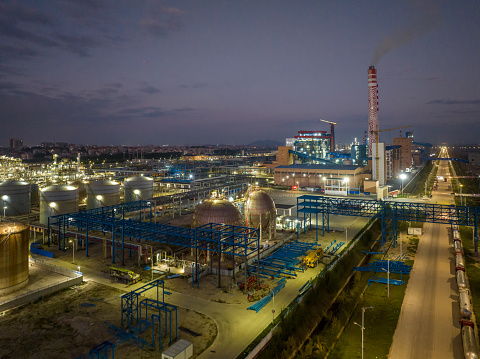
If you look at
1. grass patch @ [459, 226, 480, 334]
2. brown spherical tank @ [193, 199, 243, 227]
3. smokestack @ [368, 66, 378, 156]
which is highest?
smokestack @ [368, 66, 378, 156]

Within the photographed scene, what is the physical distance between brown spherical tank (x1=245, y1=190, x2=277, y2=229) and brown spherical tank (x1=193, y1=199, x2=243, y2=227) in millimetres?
4591

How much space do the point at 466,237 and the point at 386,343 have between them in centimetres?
3067

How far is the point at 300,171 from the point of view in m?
86.8

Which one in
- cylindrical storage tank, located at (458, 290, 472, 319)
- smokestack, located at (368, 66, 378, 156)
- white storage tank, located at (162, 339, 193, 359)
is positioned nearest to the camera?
white storage tank, located at (162, 339, 193, 359)

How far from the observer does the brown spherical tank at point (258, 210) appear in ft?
119

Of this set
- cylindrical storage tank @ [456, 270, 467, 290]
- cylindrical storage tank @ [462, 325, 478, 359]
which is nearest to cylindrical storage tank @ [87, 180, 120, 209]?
cylindrical storage tank @ [456, 270, 467, 290]

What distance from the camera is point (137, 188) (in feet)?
187

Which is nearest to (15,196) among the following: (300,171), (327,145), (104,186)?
(104,186)

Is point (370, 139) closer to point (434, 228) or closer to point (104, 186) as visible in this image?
point (434, 228)

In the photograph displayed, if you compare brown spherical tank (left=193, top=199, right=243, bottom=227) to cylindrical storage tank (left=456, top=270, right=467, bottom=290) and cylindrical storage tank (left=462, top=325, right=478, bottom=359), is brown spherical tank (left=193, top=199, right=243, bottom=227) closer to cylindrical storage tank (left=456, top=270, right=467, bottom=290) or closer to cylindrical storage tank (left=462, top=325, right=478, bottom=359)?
cylindrical storage tank (left=456, top=270, right=467, bottom=290)

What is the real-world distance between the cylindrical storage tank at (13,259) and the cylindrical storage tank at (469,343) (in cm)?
2981

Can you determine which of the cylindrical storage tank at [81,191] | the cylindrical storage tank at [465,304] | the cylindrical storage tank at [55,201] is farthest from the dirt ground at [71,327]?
the cylindrical storage tank at [81,191]

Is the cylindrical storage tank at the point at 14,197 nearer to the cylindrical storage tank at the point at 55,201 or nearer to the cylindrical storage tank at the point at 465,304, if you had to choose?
the cylindrical storage tank at the point at 55,201

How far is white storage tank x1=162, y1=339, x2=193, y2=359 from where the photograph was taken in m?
15.2
